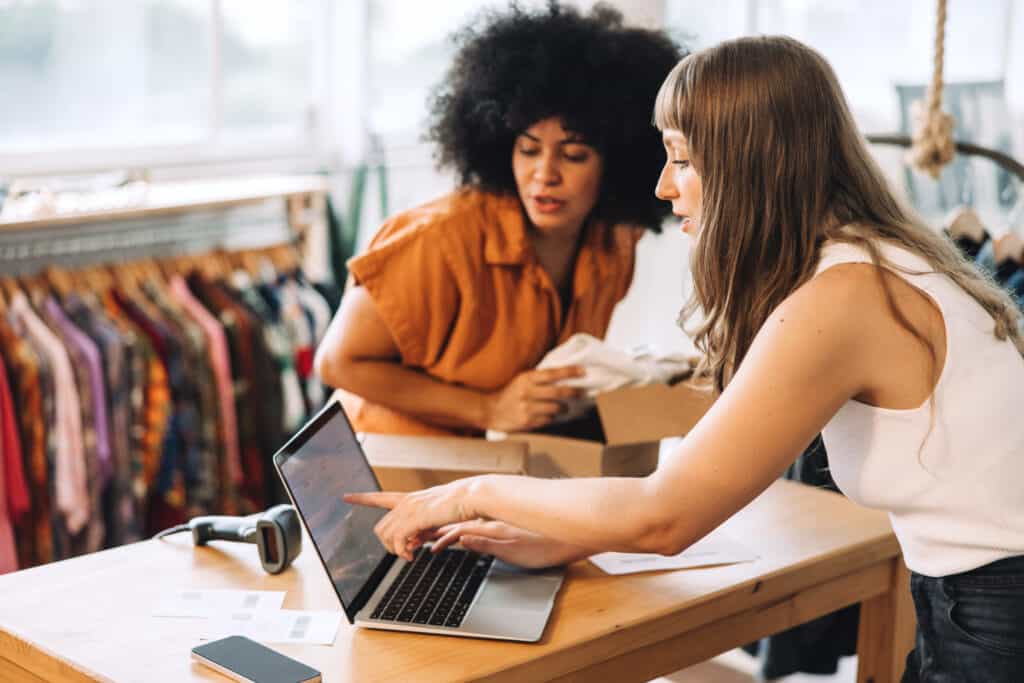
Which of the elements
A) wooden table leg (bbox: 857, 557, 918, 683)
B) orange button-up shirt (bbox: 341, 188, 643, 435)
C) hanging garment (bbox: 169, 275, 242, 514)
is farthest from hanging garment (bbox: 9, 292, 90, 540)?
wooden table leg (bbox: 857, 557, 918, 683)

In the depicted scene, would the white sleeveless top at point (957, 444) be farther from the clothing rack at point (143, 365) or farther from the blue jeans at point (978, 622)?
the clothing rack at point (143, 365)

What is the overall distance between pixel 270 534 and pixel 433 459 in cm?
31

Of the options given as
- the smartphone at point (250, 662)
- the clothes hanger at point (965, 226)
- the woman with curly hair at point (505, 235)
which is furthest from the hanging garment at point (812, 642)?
the smartphone at point (250, 662)

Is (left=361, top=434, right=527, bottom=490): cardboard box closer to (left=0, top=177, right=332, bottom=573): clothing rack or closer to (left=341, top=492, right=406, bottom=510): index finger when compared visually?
(left=341, top=492, right=406, bottom=510): index finger

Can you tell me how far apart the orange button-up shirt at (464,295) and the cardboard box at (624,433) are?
27cm

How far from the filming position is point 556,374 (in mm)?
2105

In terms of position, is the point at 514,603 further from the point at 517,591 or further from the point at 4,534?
the point at 4,534

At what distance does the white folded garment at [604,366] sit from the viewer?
2.05 metres

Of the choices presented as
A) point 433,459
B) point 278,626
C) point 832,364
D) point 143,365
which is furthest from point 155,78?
point 832,364

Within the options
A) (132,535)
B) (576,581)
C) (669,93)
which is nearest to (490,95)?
(669,93)

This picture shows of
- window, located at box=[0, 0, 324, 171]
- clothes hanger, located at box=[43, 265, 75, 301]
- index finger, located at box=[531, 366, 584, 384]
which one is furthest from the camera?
window, located at box=[0, 0, 324, 171]

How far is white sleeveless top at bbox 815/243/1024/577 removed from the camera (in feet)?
4.51

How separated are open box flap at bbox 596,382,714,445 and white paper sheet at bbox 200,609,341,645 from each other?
2.00ft

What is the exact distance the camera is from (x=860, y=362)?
136 cm
